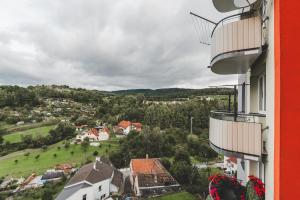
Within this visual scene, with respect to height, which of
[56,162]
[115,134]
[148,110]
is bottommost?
[56,162]

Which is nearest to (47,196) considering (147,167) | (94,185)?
(94,185)

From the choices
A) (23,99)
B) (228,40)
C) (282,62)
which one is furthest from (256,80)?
(23,99)

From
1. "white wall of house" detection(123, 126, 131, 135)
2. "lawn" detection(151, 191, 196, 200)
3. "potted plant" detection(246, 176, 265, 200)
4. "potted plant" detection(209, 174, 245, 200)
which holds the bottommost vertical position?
"lawn" detection(151, 191, 196, 200)

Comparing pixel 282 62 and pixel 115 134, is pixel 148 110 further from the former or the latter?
pixel 282 62

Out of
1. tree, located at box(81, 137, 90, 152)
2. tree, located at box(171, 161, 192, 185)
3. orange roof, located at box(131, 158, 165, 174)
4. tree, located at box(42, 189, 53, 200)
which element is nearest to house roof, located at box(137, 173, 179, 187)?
orange roof, located at box(131, 158, 165, 174)

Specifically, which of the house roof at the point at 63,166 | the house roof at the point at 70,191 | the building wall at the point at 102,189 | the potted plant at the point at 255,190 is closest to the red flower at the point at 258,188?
the potted plant at the point at 255,190

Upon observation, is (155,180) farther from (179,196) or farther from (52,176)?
(52,176)

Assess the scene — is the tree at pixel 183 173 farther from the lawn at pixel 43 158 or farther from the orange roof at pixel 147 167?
the lawn at pixel 43 158

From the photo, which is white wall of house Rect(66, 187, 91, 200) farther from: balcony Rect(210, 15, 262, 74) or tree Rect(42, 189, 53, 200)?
balcony Rect(210, 15, 262, 74)
